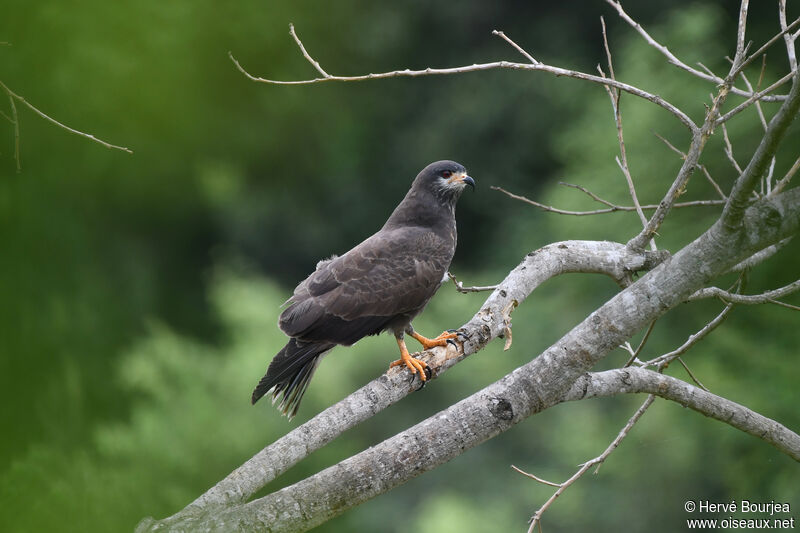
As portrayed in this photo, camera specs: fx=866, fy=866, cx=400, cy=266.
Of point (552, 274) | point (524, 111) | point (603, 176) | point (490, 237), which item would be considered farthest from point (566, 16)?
point (552, 274)

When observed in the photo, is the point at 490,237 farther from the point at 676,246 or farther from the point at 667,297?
the point at 667,297

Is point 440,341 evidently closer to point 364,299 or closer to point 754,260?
point 364,299

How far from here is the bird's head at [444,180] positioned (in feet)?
11.8

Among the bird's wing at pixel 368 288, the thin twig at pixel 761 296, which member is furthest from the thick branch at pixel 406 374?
the thin twig at pixel 761 296

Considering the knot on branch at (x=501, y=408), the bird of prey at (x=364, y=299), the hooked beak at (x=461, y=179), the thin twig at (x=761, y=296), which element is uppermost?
the hooked beak at (x=461, y=179)

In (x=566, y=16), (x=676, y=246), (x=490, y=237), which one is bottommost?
(x=676, y=246)

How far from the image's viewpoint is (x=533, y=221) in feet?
43.8

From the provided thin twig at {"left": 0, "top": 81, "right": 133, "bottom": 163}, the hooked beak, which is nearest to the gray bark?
thin twig at {"left": 0, "top": 81, "right": 133, "bottom": 163}

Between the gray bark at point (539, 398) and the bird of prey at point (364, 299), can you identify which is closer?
the gray bark at point (539, 398)

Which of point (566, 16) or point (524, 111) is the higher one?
point (566, 16)

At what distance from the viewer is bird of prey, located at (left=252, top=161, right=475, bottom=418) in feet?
10.1

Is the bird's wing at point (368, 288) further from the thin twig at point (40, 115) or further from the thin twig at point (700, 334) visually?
the thin twig at point (40, 115)

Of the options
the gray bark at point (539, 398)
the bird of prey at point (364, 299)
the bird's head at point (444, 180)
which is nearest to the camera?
the gray bark at point (539, 398)

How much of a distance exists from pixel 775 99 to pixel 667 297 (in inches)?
27.6
